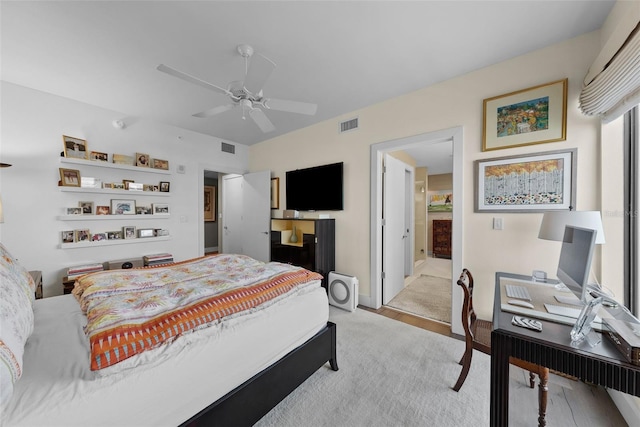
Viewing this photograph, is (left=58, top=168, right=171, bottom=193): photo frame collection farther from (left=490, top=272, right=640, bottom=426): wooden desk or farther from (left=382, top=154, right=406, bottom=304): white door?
(left=490, top=272, right=640, bottom=426): wooden desk

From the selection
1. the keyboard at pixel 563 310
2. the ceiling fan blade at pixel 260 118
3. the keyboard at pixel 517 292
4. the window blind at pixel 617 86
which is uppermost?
the ceiling fan blade at pixel 260 118

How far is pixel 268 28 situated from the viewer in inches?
73.8

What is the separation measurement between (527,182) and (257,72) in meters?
2.55

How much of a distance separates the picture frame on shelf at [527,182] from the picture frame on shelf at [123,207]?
4.42 metres

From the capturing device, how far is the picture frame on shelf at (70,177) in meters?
2.86

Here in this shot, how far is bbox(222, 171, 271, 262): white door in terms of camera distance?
447cm

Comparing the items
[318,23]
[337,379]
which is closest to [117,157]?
[318,23]

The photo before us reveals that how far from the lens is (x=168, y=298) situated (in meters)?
1.47

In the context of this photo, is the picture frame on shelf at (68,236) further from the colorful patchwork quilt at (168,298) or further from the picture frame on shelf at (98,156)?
Result: the colorful patchwork quilt at (168,298)

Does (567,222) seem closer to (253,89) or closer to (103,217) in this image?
(253,89)

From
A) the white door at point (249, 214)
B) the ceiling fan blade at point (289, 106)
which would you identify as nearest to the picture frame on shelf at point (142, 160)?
the white door at point (249, 214)

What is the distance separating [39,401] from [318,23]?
8.30ft

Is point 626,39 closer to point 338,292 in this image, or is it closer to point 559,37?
point 559,37

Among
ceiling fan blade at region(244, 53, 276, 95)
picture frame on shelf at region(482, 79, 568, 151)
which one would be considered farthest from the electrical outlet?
ceiling fan blade at region(244, 53, 276, 95)
